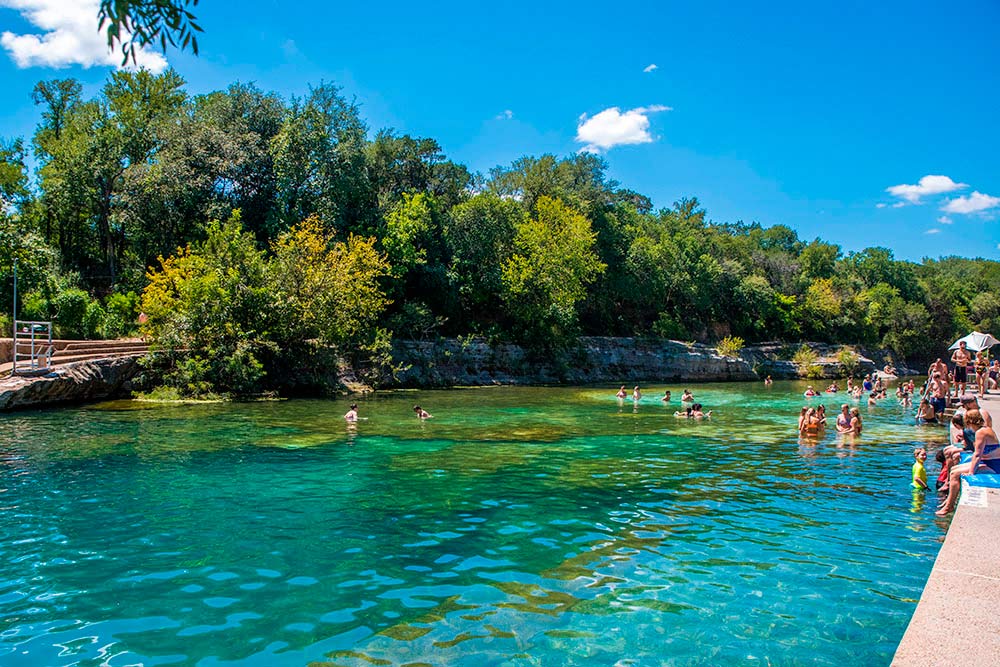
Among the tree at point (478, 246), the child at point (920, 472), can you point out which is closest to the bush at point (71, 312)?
the tree at point (478, 246)

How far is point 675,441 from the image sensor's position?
21.5 metres

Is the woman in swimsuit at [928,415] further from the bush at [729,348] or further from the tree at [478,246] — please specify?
the bush at [729,348]

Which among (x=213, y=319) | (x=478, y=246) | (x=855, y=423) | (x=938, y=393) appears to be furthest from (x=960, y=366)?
(x=213, y=319)

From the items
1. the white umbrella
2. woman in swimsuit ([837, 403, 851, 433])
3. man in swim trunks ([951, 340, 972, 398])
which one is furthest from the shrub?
the white umbrella

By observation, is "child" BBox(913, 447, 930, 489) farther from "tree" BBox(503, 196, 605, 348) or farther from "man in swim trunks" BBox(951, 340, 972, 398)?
"tree" BBox(503, 196, 605, 348)

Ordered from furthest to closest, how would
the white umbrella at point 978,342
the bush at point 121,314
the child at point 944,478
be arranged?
the bush at point 121,314 < the white umbrella at point 978,342 < the child at point 944,478

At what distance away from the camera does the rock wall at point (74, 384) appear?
25.0 metres

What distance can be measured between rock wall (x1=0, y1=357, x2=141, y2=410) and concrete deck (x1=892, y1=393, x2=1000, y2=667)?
29.3 m

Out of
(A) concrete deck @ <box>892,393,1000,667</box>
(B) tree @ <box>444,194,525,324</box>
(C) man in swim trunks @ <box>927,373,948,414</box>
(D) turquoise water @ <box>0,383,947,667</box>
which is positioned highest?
(B) tree @ <box>444,194,525,324</box>

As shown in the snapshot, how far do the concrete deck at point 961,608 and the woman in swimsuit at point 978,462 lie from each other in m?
4.29

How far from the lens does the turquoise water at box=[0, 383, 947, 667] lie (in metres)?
6.89

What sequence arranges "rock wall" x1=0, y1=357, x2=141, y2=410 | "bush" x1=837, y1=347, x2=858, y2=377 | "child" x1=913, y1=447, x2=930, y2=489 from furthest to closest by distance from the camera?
"bush" x1=837, y1=347, x2=858, y2=377, "rock wall" x1=0, y1=357, x2=141, y2=410, "child" x1=913, y1=447, x2=930, y2=489

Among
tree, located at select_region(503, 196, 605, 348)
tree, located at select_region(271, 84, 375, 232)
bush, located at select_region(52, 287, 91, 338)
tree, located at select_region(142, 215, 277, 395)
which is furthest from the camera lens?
tree, located at select_region(503, 196, 605, 348)

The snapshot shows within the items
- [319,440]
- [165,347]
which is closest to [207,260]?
[165,347]
